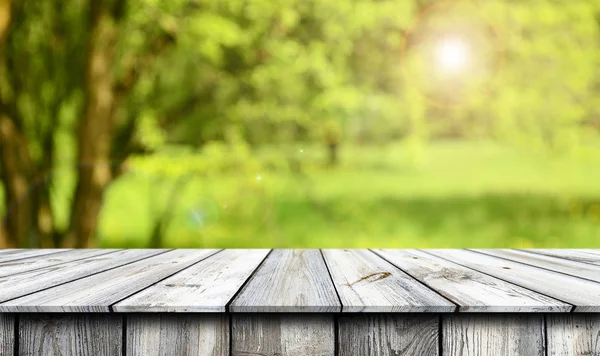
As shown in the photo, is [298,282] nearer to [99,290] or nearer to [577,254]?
[99,290]

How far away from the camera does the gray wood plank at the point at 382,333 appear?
0.83 m

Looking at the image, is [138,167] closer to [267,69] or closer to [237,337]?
[267,69]

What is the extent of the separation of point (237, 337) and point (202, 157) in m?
2.28

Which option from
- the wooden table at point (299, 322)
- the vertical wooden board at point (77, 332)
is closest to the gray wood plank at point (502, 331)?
the wooden table at point (299, 322)

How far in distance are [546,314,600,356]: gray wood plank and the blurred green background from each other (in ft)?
6.50

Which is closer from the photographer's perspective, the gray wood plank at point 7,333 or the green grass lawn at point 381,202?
the gray wood plank at point 7,333

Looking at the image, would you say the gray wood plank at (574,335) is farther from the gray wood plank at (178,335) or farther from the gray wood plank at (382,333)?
the gray wood plank at (178,335)

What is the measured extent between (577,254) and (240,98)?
195 centimetres

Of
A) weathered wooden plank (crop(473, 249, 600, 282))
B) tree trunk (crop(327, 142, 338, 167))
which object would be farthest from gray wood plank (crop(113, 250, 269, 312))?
tree trunk (crop(327, 142, 338, 167))

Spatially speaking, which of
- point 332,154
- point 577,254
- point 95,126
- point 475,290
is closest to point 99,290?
point 475,290

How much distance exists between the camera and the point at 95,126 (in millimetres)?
2732

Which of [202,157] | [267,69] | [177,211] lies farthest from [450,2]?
[177,211]

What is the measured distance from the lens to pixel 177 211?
304 centimetres

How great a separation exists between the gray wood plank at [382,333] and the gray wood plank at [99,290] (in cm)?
38
